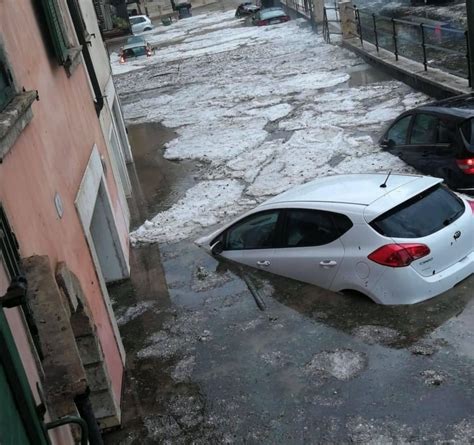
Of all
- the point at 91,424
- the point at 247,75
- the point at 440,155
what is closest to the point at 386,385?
the point at 91,424

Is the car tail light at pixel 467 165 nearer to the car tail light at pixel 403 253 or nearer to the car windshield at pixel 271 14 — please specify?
the car tail light at pixel 403 253

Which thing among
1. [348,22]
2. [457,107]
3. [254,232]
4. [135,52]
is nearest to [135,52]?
[135,52]

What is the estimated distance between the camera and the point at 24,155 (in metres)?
5.40

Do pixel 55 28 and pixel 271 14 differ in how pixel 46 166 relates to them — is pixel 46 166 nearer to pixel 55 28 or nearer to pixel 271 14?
pixel 55 28

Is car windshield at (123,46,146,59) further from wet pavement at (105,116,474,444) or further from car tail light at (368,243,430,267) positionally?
car tail light at (368,243,430,267)

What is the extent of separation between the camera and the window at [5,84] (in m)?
5.27

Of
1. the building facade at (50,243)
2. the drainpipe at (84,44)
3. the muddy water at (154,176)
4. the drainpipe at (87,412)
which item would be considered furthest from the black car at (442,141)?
the drainpipe at (87,412)

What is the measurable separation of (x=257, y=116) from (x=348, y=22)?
1069cm

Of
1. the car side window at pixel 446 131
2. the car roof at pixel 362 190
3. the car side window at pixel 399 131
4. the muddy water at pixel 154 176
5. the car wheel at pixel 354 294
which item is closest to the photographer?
the car roof at pixel 362 190

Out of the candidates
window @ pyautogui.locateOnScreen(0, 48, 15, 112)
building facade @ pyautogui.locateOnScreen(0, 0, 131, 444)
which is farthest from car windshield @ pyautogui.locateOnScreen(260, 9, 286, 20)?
window @ pyautogui.locateOnScreen(0, 48, 15, 112)

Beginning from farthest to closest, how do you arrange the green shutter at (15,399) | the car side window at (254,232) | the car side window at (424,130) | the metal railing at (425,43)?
the metal railing at (425,43), the car side window at (424,130), the car side window at (254,232), the green shutter at (15,399)

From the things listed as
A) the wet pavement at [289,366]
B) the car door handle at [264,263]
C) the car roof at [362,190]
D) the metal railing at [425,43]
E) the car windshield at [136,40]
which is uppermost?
the car roof at [362,190]

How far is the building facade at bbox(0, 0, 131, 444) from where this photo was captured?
3.60 metres

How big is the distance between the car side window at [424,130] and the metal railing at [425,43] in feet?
13.2
